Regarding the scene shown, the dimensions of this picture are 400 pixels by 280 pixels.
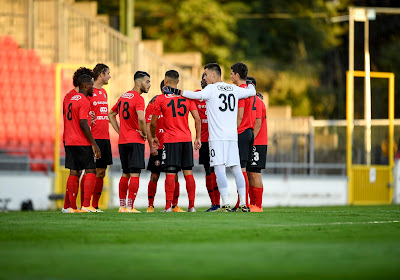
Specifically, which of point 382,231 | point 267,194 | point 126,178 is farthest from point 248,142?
point 267,194

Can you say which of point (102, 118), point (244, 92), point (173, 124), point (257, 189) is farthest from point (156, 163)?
point (244, 92)

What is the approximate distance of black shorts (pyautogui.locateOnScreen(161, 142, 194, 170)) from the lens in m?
11.4

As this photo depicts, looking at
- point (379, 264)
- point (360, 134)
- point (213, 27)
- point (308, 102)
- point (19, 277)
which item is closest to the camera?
point (19, 277)

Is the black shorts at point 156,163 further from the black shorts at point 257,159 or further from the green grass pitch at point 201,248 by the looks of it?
the green grass pitch at point 201,248

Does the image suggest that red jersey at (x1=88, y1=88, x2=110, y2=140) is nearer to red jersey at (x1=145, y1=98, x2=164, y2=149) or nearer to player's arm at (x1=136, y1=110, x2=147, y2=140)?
red jersey at (x1=145, y1=98, x2=164, y2=149)

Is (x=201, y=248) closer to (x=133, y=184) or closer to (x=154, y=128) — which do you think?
(x=154, y=128)

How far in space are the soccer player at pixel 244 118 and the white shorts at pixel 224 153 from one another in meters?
0.28

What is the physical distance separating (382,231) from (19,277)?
4.15m

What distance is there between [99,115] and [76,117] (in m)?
0.78

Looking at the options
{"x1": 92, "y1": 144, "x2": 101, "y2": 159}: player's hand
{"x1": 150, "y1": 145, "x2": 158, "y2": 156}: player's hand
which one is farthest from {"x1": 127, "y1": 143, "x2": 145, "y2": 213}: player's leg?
{"x1": 92, "y1": 144, "x2": 101, "y2": 159}: player's hand

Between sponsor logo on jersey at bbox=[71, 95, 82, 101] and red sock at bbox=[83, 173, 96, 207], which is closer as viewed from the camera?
sponsor logo on jersey at bbox=[71, 95, 82, 101]

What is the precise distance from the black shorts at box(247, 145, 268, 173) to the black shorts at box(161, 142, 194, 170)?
0.84m

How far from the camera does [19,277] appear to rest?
547 cm

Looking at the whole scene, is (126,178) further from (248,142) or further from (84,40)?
(84,40)
